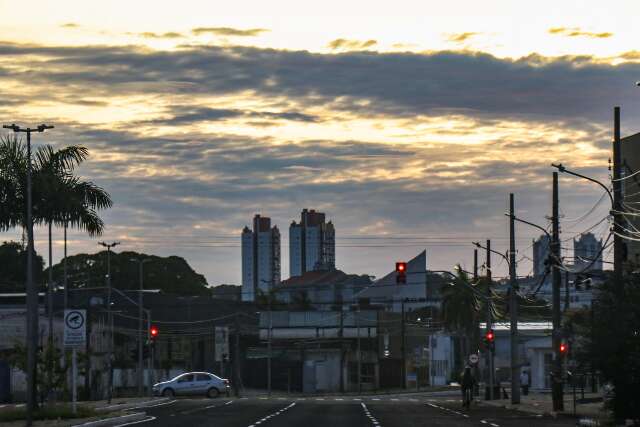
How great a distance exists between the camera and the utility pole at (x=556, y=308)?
50.9m

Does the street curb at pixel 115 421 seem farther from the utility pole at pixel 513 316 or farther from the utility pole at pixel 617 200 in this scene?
the utility pole at pixel 513 316

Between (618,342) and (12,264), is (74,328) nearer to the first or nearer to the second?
(618,342)

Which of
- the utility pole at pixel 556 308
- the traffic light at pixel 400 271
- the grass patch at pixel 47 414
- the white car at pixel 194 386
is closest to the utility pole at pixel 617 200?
the utility pole at pixel 556 308

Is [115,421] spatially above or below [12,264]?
below

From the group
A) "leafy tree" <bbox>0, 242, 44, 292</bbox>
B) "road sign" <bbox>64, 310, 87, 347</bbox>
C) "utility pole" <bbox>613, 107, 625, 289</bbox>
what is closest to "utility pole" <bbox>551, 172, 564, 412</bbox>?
"utility pole" <bbox>613, 107, 625, 289</bbox>

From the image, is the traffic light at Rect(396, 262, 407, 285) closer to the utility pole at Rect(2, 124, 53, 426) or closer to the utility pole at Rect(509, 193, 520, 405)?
the utility pole at Rect(509, 193, 520, 405)

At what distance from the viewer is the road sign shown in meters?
40.7

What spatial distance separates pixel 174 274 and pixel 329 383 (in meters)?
61.8

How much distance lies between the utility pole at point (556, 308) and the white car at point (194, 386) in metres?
33.4

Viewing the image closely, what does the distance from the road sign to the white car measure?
139ft

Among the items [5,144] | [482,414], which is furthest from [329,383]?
[5,144]

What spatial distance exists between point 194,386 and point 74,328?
142 ft

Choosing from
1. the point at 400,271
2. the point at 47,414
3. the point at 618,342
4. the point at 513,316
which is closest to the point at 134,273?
→ the point at 513,316

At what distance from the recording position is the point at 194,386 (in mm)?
83625
